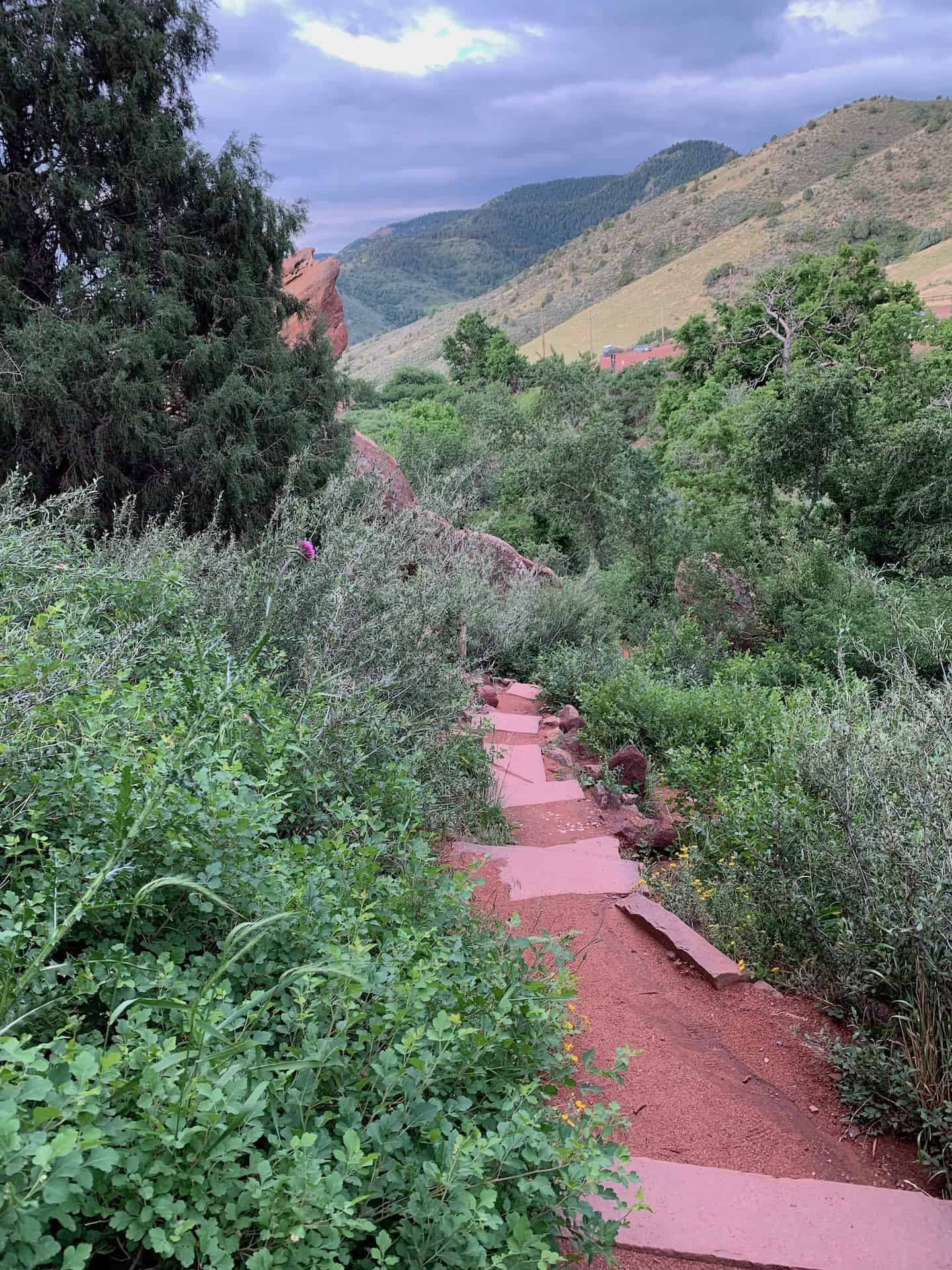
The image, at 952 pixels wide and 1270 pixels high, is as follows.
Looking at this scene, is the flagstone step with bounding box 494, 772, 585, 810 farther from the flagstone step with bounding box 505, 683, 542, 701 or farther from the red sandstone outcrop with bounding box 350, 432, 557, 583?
the red sandstone outcrop with bounding box 350, 432, 557, 583

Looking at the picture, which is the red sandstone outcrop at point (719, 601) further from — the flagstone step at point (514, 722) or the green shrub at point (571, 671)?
the flagstone step at point (514, 722)

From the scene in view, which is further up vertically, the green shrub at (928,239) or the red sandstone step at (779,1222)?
the green shrub at (928,239)

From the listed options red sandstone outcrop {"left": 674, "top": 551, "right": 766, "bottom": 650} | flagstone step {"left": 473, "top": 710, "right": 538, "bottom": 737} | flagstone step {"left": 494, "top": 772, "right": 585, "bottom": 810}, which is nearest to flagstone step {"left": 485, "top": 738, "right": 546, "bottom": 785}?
flagstone step {"left": 494, "top": 772, "right": 585, "bottom": 810}

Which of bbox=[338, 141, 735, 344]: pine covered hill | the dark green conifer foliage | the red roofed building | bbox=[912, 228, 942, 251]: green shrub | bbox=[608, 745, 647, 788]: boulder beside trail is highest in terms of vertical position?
bbox=[338, 141, 735, 344]: pine covered hill

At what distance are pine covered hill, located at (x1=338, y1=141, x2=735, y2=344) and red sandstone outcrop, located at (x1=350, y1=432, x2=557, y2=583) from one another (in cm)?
7464

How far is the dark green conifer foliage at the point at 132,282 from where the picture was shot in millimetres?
6957

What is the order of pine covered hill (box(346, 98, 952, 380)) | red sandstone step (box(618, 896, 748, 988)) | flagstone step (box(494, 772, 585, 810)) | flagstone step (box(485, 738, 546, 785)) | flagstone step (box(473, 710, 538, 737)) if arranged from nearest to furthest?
red sandstone step (box(618, 896, 748, 988))
flagstone step (box(494, 772, 585, 810))
flagstone step (box(485, 738, 546, 785))
flagstone step (box(473, 710, 538, 737))
pine covered hill (box(346, 98, 952, 380))

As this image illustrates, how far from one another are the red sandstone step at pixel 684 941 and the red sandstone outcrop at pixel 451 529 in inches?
235

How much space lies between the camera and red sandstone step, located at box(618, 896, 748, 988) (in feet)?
10.7

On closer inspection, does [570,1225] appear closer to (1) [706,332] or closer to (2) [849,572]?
(2) [849,572]

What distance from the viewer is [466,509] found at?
13023 millimetres

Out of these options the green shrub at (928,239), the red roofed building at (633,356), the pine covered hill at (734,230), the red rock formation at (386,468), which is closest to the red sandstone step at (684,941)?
the red rock formation at (386,468)

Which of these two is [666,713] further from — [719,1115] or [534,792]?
[719,1115]

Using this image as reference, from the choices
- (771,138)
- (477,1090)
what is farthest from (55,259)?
(771,138)
